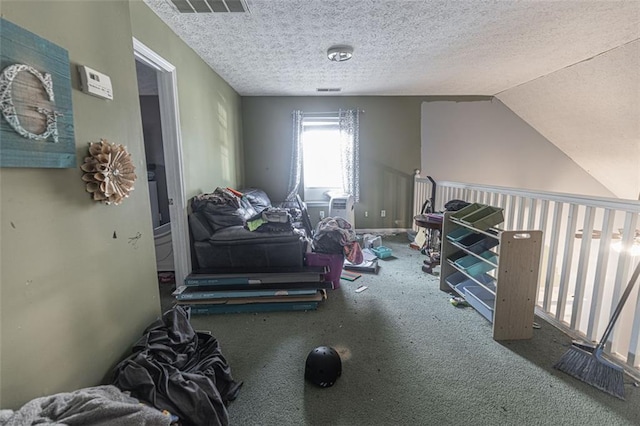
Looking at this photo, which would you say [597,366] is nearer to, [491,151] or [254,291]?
[254,291]

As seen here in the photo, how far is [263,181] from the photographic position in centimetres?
494

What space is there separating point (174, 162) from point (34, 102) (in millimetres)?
1663

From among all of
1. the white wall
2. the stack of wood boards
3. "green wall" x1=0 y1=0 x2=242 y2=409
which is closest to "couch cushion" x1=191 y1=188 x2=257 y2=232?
the stack of wood boards

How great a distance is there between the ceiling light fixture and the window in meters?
1.80

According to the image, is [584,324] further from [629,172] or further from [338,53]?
[338,53]

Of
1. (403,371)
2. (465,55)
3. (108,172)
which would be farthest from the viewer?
(465,55)

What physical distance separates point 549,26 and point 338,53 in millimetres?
1864

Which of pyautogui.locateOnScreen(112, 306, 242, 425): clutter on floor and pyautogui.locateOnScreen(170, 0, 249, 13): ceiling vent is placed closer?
pyautogui.locateOnScreen(112, 306, 242, 425): clutter on floor

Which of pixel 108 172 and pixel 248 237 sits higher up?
pixel 108 172

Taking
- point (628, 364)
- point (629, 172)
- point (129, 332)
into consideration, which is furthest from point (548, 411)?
point (629, 172)

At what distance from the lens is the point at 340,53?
2.84 metres

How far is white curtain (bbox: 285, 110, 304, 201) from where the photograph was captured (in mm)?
4703

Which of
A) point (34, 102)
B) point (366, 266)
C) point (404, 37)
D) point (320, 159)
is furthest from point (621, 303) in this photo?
point (320, 159)

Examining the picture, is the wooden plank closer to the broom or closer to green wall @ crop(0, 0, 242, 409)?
the broom
